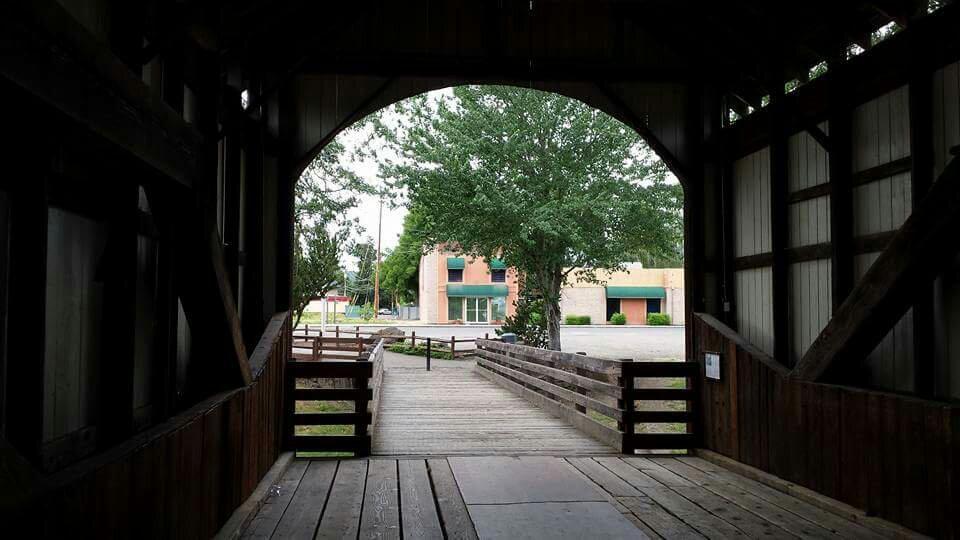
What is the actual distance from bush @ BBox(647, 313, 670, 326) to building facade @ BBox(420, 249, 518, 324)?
7906 millimetres

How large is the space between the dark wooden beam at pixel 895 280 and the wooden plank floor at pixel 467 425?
3044mm

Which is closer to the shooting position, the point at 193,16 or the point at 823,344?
the point at 193,16

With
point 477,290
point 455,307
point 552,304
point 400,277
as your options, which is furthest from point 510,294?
point 552,304

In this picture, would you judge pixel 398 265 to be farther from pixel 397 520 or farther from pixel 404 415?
pixel 397 520

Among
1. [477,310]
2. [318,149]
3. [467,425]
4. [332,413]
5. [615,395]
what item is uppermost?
[318,149]

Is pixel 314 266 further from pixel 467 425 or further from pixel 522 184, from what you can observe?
pixel 467 425

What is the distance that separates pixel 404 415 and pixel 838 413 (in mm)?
6659

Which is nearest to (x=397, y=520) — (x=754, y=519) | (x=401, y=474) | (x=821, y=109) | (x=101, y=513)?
(x=401, y=474)

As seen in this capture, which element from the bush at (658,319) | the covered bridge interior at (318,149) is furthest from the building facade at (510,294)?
the covered bridge interior at (318,149)

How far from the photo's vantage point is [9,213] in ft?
8.85

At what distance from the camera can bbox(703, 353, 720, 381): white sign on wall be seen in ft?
24.5

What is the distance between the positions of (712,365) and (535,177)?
10.5 meters

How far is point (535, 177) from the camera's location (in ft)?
57.7

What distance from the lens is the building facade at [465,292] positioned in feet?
137
